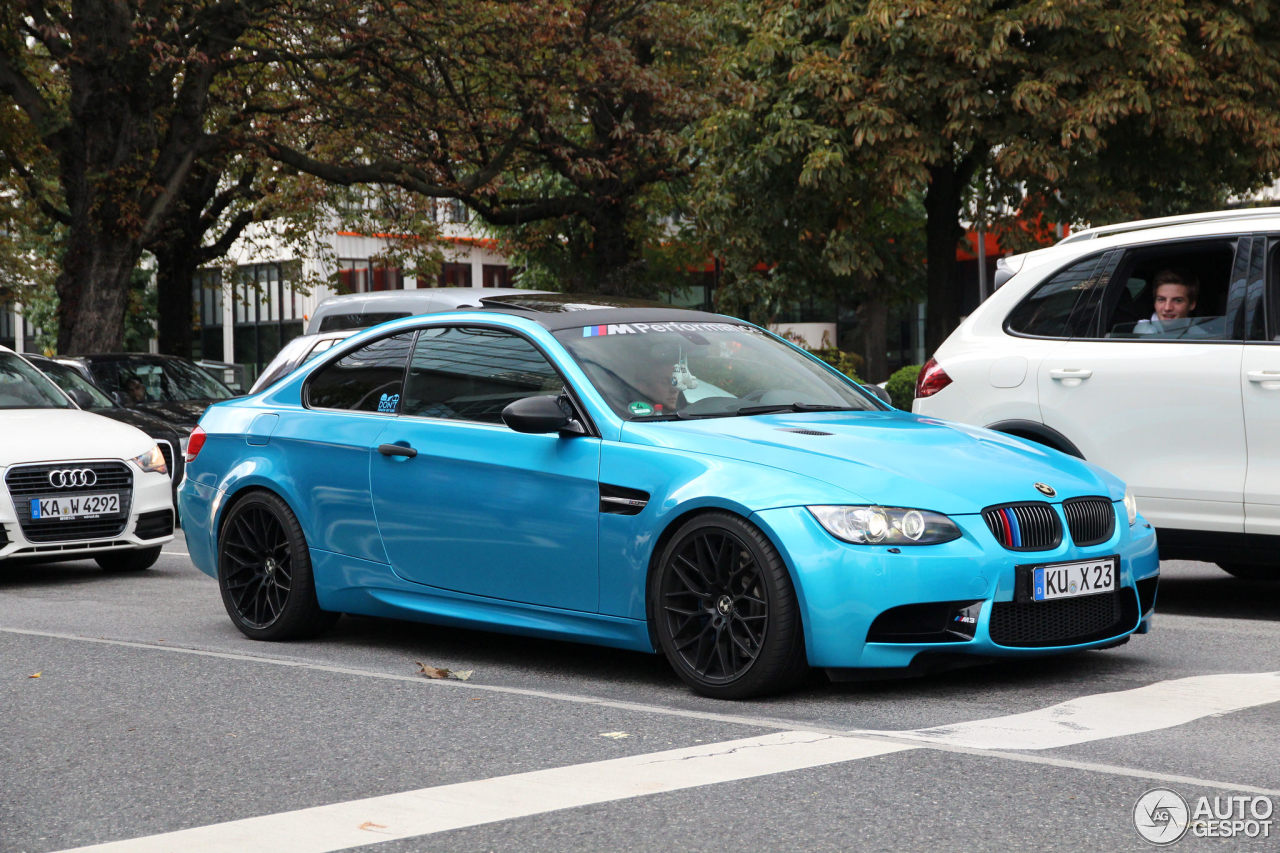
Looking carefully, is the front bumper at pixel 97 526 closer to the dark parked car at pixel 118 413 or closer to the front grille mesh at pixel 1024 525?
the dark parked car at pixel 118 413

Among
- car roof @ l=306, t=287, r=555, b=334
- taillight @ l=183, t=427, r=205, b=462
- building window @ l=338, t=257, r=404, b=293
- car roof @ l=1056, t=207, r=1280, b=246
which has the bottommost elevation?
taillight @ l=183, t=427, r=205, b=462

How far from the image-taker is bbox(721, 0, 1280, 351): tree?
20.5 metres

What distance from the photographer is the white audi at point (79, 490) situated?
9.97 meters

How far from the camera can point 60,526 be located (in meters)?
10.1

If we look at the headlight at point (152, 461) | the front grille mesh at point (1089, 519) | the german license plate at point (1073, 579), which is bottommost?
the german license plate at point (1073, 579)

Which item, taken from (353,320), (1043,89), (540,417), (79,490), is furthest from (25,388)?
(1043,89)

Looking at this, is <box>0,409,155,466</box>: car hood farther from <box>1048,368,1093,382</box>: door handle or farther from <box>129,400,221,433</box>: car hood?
<box>1048,368,1093,382</box>: door handle

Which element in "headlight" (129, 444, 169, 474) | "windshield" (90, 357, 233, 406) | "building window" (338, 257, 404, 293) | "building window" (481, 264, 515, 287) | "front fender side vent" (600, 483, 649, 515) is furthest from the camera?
"building window" (481, 264, 515, 287)

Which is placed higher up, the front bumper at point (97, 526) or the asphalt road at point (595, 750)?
the front bumper at point (97, 526)

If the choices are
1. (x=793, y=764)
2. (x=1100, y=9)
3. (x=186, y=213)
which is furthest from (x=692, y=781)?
(x=186, y=213)

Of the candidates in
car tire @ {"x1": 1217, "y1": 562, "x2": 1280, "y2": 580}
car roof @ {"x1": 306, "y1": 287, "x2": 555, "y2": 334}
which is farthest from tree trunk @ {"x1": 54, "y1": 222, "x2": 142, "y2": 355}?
car tire @ {"x1": 1217, "y1": 562, "x2": 1280, "y2": 580}

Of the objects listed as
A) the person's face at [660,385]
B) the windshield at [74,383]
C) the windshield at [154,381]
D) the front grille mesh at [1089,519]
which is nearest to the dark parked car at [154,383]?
the windshield at [154,381]

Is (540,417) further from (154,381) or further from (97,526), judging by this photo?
(154,381)

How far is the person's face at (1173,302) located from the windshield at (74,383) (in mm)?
7799
